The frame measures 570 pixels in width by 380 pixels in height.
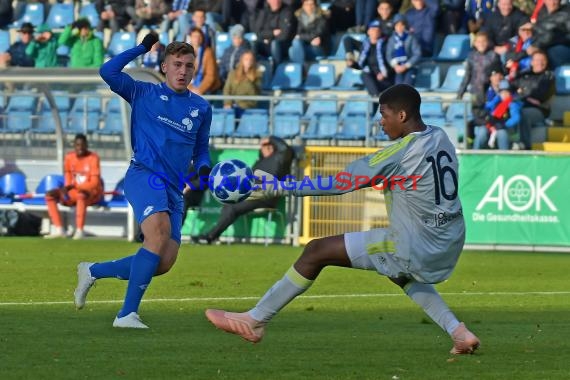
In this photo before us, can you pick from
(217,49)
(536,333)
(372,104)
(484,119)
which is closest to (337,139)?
(372,104)

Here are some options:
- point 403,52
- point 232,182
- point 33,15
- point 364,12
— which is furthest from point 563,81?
point 232,182

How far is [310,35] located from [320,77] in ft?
2.99

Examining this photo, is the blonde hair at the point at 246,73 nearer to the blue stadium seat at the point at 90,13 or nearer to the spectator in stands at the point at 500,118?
the spectator in stands at the point at 500,118

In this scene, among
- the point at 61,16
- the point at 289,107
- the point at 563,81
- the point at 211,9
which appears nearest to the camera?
the point at 563,81

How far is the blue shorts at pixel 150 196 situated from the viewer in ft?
32.8

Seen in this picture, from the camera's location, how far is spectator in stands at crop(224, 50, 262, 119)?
2342 cm

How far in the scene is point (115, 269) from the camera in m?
10.4

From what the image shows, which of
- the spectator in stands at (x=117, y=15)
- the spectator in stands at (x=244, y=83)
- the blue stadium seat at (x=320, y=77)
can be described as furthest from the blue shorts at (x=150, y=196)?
the spectator in stands at (x=117, y=15)

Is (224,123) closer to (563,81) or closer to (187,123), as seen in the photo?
(563,81)

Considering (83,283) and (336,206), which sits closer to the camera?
(83,283)

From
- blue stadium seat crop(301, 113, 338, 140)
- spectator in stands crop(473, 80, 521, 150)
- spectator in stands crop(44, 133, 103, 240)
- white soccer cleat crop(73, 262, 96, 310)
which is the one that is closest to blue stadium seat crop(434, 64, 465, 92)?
spectator in stands crop(473, 80, 521, 150)

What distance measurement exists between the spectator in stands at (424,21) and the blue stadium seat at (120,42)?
594cm

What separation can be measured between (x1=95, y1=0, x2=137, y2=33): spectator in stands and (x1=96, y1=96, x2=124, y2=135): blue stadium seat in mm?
5677

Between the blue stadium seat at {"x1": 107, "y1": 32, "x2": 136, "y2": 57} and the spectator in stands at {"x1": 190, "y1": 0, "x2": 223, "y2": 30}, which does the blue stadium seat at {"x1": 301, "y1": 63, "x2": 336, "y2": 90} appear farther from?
the blue stadium seat at {"x1": 107, "y1": 32, "x2": 136, "y2": 57}
